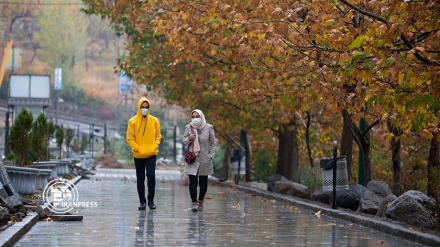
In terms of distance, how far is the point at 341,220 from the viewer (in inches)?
690

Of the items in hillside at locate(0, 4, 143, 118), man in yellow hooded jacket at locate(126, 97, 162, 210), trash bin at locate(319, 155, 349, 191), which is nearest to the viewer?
man in yellow hooded jacket at locate(126, 97, 162, 210)

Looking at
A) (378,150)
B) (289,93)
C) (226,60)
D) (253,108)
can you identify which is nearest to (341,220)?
(289,93)

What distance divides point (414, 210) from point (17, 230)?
6.44m

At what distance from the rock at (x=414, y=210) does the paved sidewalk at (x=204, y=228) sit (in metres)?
0.58

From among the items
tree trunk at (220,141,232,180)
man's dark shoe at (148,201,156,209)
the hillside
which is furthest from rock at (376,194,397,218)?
the hillside

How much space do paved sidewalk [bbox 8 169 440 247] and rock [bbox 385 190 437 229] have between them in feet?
1.92

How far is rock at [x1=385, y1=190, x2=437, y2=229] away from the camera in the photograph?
15.0 metres

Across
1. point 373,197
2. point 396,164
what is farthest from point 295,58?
point 373,197

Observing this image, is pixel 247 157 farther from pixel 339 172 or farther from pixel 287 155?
pixel 339 172

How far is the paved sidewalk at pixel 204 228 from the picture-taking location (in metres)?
12.9

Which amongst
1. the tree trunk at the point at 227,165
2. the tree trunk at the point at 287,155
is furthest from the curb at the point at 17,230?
the tree trunk at the point at 227,165

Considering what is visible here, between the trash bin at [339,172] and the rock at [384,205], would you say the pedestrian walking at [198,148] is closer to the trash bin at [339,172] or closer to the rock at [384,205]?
the trash bin at [339,172]

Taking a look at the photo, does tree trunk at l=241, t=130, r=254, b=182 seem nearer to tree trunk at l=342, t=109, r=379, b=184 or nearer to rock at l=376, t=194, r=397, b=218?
tree trunk at l=342, t=109, r=379, b=184

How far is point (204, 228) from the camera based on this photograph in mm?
15031
